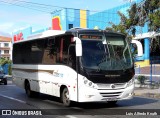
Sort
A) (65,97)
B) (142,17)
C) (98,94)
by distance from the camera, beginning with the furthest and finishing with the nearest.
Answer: (142,17), (65,97), (98,94)

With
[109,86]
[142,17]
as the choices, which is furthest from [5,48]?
[109,86]

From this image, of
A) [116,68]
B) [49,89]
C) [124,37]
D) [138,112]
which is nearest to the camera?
[138,112]

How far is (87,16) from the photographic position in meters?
53.7

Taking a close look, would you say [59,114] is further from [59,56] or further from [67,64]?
[59,56]

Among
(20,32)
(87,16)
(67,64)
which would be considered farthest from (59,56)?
(20,32)

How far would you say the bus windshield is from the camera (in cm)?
1286

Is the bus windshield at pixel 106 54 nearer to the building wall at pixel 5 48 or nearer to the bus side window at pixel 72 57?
the bus side window at pixel 72 57

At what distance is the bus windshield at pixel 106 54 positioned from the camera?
42.2 feet

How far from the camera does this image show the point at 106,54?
13.1m

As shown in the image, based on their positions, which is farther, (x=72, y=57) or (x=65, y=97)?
(x=65, y=97)

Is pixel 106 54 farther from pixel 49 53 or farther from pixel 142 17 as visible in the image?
pixel 142 17

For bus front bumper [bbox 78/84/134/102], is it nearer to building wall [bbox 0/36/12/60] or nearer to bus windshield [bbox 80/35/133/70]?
A: bus windshield [bbox 80/35/133/70]

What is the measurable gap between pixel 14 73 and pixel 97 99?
9562 millimetres

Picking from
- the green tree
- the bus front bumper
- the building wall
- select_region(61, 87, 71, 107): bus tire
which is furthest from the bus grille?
the building wall
